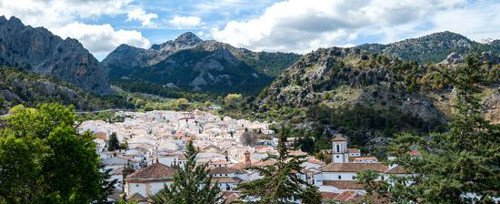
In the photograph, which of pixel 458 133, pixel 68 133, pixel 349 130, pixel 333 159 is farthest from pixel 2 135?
pixel 349 130

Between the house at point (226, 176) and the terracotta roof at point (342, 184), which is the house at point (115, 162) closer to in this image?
the house at point (226, 176)

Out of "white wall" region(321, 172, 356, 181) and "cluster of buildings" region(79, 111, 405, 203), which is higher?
"cluster of buildings" region(79, 111, 405, 203)

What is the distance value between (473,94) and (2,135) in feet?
67.7

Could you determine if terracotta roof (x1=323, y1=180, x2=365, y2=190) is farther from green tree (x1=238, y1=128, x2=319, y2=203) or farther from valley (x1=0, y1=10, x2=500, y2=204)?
green tree (x1=238, y1=128, x2=319, y2=203)

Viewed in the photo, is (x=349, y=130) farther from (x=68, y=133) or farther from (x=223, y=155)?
(x=68, y=133)

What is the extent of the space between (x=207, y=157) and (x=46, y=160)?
6618 cm

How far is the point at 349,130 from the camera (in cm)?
12244

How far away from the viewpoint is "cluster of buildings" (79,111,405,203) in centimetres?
5225

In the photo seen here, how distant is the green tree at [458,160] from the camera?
46.2ft

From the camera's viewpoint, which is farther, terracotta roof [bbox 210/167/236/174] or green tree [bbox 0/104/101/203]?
terracotta roof [bbox 210/167/236/174]

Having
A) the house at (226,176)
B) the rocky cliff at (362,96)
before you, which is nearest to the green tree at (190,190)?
the house at (226,176)

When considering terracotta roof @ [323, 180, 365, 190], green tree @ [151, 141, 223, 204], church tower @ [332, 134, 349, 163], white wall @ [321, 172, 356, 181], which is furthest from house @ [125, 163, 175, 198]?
church tower @ [332, 134, 349, 163]

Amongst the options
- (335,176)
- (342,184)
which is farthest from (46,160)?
(335,176)

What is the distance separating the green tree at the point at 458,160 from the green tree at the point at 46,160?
48.7 feet
